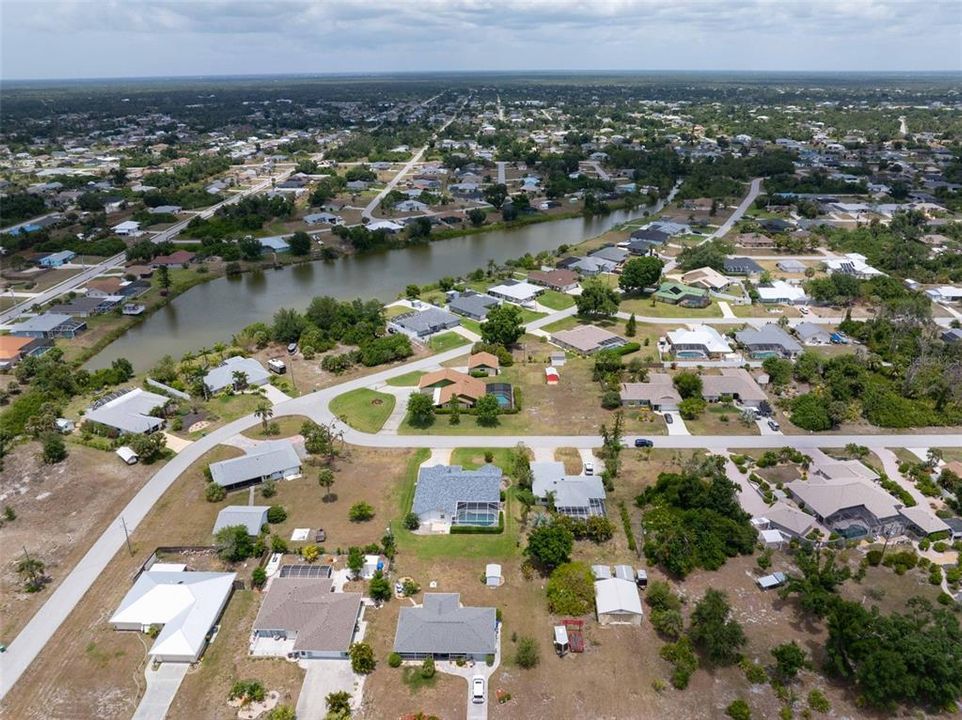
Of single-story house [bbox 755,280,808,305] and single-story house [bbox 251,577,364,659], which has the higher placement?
single-story house [bbox 755,280,808,305]

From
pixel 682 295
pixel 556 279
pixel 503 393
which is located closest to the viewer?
pixel 503 393

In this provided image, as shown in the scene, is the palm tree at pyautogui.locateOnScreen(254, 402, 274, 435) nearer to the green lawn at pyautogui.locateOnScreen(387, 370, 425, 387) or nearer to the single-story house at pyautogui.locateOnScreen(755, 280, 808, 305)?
the green lawn at pyautogui.locateOnScreen(387, 370, 425, 387)

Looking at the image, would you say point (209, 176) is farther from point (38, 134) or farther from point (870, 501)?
point (870, 501)

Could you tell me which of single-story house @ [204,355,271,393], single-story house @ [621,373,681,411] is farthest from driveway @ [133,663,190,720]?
single-story house @ [621,373,681,411]

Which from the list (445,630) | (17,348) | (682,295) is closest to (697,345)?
(682,295)

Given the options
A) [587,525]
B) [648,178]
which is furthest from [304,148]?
[587,525]

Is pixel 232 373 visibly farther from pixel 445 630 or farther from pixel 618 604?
pixel 618 604
